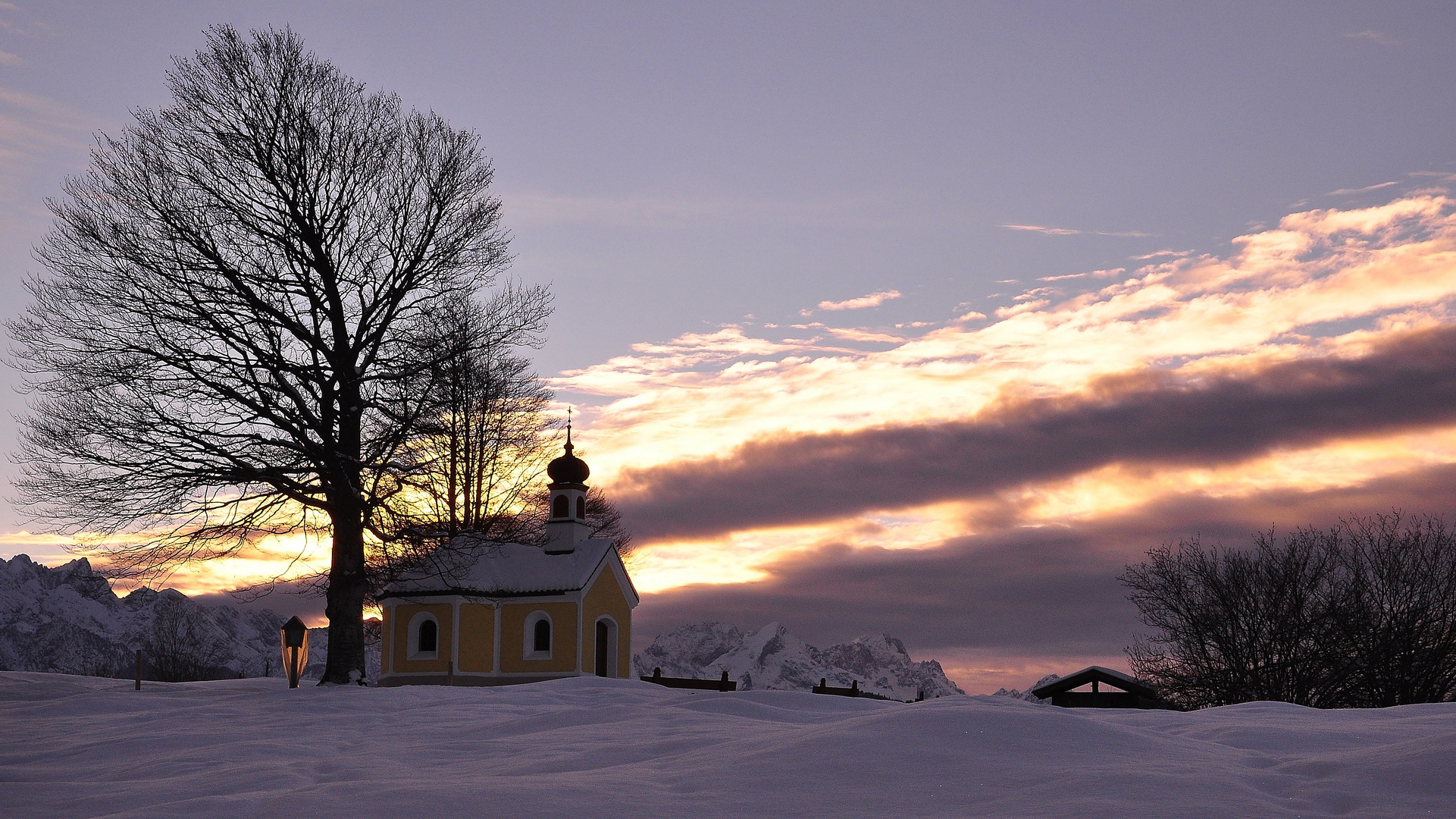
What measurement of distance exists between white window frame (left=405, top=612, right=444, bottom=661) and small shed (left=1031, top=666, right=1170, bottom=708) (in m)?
20.8

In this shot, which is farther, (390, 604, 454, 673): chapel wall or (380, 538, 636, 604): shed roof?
(380, 538, 636, 604): shed roof

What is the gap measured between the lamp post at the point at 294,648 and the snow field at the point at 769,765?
32.0ft

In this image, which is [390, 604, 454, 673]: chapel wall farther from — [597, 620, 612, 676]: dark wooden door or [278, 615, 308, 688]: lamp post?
[278, 615, 308, 688]: lamp post

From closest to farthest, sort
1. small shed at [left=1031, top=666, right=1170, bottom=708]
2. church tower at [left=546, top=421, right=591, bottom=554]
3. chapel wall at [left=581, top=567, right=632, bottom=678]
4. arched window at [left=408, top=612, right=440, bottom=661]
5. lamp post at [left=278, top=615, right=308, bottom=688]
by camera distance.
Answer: lamp post at [left=278, top=615, right=308, bottom=688], small shed at [left=1031, top=666, right=1170, bottom=708], chapel wall at [left=581, top=567, right=632, bottom=678], arched window at [left=408, top=612, right=440, bottom=661], church tower at [left=546, top=421, right=591, bottom=554]

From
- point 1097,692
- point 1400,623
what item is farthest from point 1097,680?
point 1400,623

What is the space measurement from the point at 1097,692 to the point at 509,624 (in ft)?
66.5

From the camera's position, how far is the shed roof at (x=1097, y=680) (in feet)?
72.5

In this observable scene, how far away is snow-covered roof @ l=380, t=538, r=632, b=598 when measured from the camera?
36188 mm

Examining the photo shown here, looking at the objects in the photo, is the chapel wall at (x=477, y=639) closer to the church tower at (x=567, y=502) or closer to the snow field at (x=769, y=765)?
the church tower at (x=567, y=502)

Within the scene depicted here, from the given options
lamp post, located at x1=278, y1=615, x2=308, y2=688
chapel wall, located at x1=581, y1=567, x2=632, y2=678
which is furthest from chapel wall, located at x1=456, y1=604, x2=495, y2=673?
lamp post, located at x1=278, y1=615, x2=308, y2=688

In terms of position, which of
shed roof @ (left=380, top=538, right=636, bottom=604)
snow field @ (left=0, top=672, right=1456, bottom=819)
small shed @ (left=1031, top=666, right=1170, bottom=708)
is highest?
shed roof @ (left=380, top=538, right=636, bottom=604)

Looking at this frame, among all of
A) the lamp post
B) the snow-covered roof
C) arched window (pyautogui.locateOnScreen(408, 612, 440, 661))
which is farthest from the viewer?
arched window (pyautogui.locateOnScreen(408, 612, 440, 661))

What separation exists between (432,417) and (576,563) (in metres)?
14.9

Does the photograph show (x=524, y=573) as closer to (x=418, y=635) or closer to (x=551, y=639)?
(x=551, y=639)
